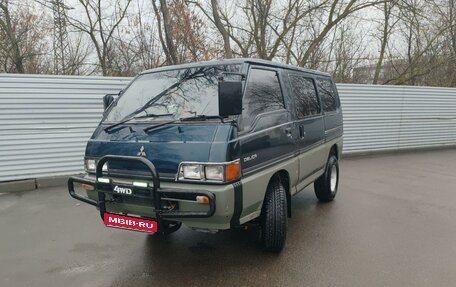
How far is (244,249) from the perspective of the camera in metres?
4.25

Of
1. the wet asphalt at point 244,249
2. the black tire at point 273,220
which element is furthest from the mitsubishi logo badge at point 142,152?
the black tire at point 273,220

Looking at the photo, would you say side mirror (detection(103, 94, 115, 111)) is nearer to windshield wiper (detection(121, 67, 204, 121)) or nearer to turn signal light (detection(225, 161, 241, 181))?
windshield wiper (detection(121, 67, 204, 121))

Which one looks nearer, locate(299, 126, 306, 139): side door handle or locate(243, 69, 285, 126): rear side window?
locate(243, 69, 285, 126): rear side window

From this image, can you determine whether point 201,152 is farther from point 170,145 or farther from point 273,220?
point 273,220

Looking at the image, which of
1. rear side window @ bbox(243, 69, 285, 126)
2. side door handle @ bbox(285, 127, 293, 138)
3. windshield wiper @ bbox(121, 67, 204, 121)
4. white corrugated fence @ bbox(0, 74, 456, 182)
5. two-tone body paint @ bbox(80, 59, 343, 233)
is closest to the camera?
two-tone body paint @ bbox(80, 59, 343, 233)

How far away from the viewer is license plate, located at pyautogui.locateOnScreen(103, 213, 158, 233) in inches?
133

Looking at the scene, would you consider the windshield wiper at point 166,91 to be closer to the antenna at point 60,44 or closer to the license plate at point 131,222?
the license plate at point 131,222

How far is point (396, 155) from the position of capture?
12.3 metres

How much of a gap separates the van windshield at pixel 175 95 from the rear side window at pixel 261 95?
25 centimetres

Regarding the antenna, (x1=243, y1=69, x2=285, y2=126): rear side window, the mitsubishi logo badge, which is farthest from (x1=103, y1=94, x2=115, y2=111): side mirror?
the antenna

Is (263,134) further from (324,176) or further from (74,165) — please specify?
(74,165)

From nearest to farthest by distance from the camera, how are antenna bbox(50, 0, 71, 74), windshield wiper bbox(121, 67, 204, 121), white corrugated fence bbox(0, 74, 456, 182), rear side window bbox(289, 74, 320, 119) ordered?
windshield wiper bbox(121, 67, 204, 121) → rear side window bbox(289, 74, 320, 119) → white corrugated fence bbox(0, 74, 456, 182) → antenna bbox(50, 0, 71, 74)

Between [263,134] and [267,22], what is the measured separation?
12227mm

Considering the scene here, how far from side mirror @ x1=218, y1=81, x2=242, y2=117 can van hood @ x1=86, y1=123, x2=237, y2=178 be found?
15cm
